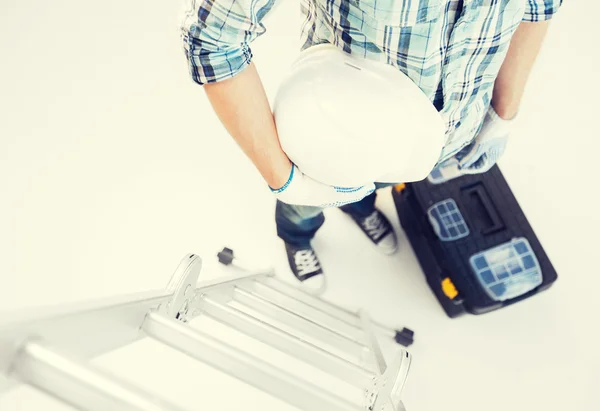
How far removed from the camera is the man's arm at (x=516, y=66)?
694 mm

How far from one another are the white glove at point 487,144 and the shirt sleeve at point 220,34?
52 cm

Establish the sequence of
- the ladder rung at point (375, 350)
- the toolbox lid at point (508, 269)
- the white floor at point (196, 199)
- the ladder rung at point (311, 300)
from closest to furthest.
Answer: the ladder rung at point (375, 350), the ladder rung at point (311, 300), the toolbox lid at point (508, 269), the white floor at point (196, 199)

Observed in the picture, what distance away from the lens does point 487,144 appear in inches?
34.9

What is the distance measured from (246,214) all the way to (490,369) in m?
0.78

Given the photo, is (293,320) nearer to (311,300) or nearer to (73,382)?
(311,300)

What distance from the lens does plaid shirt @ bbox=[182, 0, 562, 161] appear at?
46 cm

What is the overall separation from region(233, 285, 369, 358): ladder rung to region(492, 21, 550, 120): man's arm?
0.50m

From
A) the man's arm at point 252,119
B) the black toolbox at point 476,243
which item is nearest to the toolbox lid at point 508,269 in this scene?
the black toolbox at point 476,243

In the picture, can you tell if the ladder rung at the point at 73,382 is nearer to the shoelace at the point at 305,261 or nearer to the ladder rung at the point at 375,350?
the ladder rung at the point at 375,350

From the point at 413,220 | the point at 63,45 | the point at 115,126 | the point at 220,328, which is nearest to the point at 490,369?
the point at 413,220

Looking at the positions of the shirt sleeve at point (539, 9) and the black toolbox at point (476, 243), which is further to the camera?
the black toolbox at point (476, 243)

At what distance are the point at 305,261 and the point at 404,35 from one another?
31.0 inches

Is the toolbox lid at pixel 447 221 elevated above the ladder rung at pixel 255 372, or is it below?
below

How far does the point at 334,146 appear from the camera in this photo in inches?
24.6
